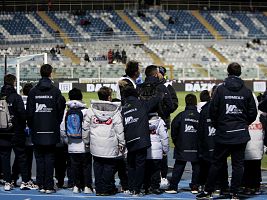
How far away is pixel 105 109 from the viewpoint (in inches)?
468

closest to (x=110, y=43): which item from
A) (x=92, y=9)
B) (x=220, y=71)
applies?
(x=92, y=9)

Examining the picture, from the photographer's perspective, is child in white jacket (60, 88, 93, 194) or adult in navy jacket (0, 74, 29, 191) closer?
child in white jacket (60, 88, 93, 194)

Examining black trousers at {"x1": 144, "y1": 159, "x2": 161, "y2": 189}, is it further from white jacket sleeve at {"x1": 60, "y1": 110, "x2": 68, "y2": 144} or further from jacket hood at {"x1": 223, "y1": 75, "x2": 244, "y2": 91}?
jacket hood at {"x1": 223, "y1": 75, "x2": 244, "y2": 91}

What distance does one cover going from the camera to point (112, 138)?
39.0ft

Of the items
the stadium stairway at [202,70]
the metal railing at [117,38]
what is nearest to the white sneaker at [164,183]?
the stadium stairway at [202,70]

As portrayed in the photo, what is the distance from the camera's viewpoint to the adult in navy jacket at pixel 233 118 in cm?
1105

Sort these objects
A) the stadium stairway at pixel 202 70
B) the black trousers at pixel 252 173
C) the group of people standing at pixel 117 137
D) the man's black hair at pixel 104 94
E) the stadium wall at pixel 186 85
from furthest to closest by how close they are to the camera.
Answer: the stadium stairway at pixel 202 70
the stadium wall at pixel 186 85
the black trousers at pixel 252 173
the man's black hair at pixel 104 94
the group of people standing at pixel 117 137

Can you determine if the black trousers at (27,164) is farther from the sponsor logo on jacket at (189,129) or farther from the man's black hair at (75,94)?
the sponsor logo on jacket at (189,129)

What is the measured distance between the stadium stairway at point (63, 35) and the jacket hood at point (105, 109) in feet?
144

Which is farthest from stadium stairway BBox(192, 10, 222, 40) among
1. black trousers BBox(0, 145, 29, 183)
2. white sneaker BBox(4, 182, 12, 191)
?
white sneaker BBox(4, 182, 12, 191)

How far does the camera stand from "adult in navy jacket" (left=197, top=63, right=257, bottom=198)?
36.3ft

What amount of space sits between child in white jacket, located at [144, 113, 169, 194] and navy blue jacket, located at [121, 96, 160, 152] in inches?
12.1

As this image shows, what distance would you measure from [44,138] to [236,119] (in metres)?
3.23

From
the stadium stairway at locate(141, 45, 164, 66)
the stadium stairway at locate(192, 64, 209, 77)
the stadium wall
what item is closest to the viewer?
the stadium wall
